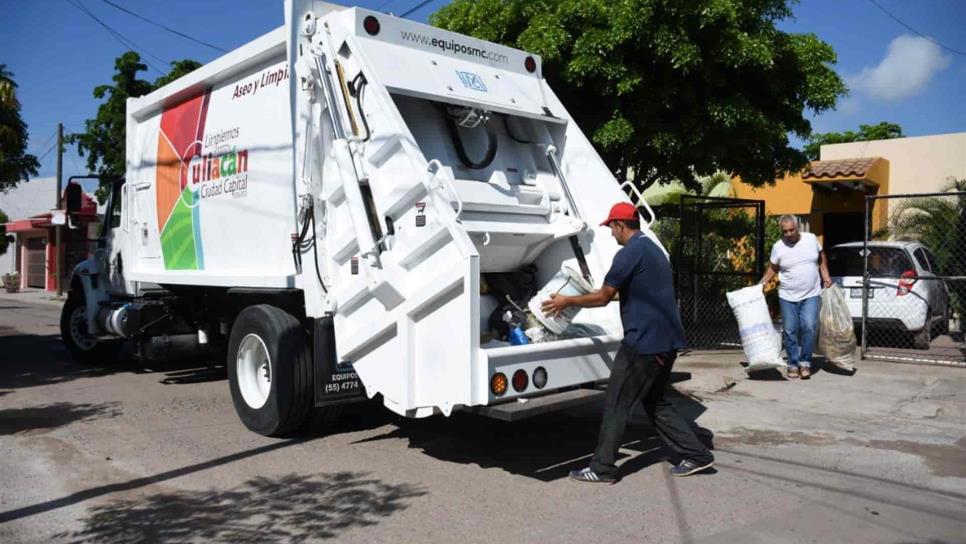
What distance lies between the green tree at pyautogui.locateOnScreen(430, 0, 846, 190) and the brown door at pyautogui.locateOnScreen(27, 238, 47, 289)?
30766 mm

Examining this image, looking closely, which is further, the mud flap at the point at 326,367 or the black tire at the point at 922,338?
the black tire at the point at 922,338

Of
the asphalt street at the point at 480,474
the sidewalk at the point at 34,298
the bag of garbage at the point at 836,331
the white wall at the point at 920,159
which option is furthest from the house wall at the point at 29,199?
the bag of garbage at the point at 836,331

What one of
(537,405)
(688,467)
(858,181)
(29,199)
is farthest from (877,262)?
(29,199)

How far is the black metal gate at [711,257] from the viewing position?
1062 cm

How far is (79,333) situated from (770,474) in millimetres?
9191

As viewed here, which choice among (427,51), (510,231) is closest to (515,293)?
(510,231)

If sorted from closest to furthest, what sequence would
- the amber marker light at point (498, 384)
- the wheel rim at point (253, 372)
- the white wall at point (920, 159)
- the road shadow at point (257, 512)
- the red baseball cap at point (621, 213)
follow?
the road shadow at point (257, 512) < the amber marker light at point (498, 384) < the red baseball cap at point (621, 213) < the wheel rim at point (253, 372) < the white wall at point (920, 159)

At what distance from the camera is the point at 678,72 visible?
32.9 ft

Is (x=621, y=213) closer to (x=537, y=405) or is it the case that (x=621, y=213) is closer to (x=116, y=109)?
(x=537, y=405)

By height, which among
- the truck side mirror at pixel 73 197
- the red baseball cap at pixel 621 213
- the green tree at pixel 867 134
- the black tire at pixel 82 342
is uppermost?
the green tree at pixel 867 134

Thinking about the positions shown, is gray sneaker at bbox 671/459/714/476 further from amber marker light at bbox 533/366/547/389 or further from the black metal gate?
the black metal gate

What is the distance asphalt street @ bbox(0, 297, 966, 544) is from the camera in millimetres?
4441

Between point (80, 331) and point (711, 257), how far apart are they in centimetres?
866

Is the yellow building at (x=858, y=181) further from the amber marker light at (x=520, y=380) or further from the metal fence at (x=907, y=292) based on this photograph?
the amber marker light at (x=520, y=380)
